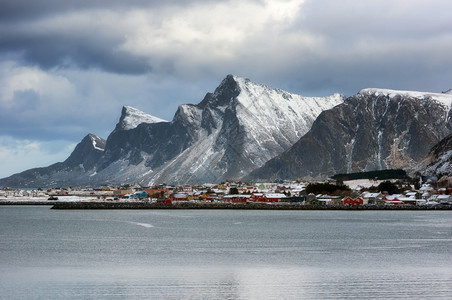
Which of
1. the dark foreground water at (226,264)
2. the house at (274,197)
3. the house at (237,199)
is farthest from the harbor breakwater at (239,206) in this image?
the dark foreground water at (226,264)

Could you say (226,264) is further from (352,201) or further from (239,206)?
(352,201)

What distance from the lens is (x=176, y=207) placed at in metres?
155

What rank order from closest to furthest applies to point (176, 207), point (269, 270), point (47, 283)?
point (47, 283), point (269, 270), point (176, 207)

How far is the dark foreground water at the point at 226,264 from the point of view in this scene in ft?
126

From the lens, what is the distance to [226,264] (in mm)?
49875

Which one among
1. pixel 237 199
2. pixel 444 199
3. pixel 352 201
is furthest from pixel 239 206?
pixel 444 199

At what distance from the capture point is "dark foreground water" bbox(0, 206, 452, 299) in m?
38.4

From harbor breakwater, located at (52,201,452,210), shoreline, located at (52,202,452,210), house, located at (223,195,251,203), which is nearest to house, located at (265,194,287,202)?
house, located at (223,195,251,203)

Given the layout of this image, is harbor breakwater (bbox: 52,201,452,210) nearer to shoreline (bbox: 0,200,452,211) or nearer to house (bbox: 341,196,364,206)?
shoreline (bbox: 0,200,452,211)

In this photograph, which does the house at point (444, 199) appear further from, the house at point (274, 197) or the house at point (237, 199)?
the house at point (237, 199)

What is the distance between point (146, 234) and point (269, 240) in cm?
1463

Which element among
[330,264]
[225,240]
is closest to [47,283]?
[330,264]

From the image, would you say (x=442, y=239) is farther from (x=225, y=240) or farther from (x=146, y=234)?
(x=146, y=234)

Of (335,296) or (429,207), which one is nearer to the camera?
(335,296)
